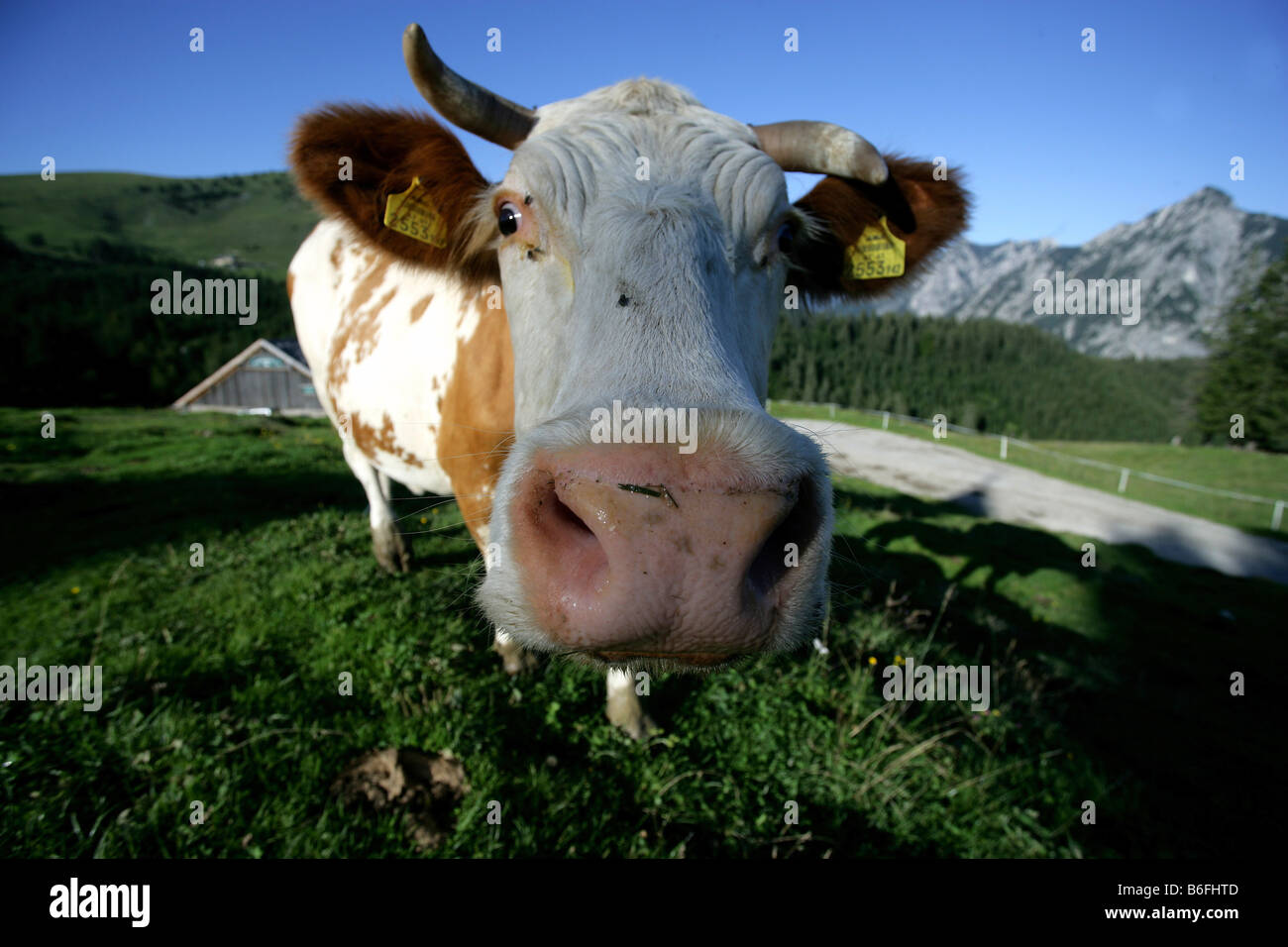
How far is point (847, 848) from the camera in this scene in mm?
2928

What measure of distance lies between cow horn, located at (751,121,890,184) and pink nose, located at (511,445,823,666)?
208 cm

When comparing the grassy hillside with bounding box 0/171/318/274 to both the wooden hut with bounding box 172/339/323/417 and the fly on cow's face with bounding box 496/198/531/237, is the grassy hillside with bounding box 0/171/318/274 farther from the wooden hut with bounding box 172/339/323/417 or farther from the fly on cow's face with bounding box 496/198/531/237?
the fly on cow's face with bounding box 496/198/531/237

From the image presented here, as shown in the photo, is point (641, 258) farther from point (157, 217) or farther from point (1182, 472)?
point (157, 217)

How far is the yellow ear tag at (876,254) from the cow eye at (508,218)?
6.36 ft

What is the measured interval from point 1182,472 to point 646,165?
35003 mm

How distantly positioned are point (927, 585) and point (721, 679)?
17.4 feet

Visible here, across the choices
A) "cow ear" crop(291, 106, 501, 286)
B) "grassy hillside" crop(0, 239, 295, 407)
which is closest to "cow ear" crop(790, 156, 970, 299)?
"cow ear" crop(291, 106, 501, 286)

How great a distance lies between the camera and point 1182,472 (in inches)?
1053

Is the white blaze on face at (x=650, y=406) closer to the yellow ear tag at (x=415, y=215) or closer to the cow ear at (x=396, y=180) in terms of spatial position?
the cow ear at (x=396, y=180)

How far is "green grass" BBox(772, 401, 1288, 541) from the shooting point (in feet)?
64.9

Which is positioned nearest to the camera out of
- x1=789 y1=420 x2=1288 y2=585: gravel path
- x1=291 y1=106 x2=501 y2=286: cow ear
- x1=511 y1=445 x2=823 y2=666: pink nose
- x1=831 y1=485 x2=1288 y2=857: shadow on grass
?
x1=511 y1=445 x2=823 y2=666: pink nose

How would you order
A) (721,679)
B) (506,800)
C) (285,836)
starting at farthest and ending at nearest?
(721,679), (506,800), (285,836)

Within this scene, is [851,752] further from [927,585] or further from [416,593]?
[927,585]
